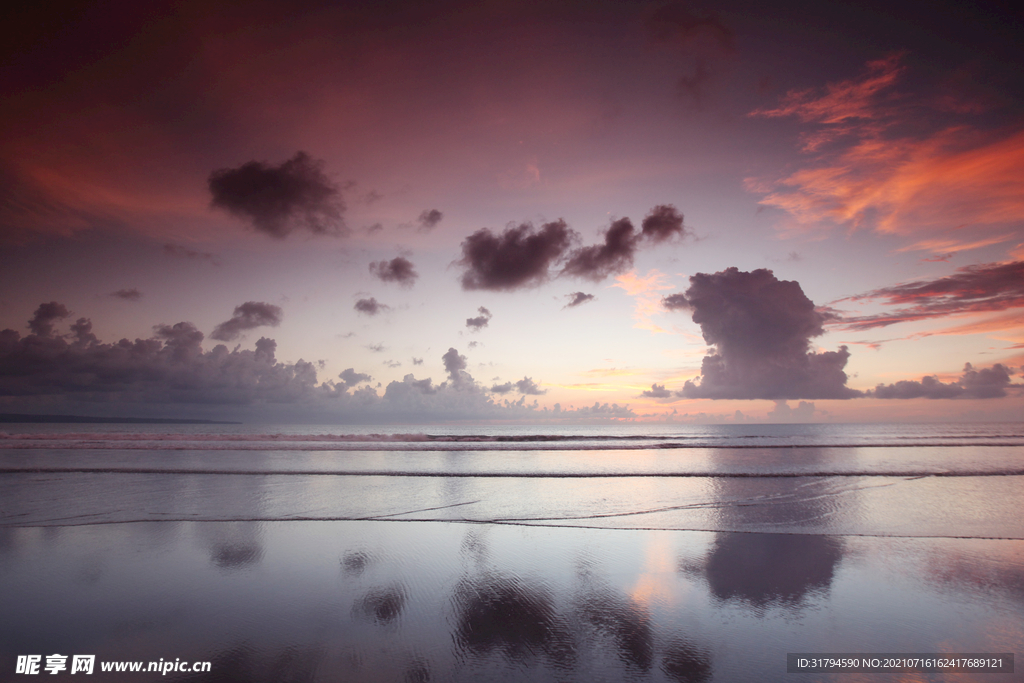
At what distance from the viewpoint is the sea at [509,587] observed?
148 inches

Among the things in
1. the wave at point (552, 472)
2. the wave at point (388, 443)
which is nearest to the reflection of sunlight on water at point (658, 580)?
the wave at point (552, 472)

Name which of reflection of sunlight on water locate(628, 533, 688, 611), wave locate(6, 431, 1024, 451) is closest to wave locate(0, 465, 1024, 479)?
reflection of sunlight on water locate(628, 533, 688, 611)

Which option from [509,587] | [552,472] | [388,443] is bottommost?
[388,443]

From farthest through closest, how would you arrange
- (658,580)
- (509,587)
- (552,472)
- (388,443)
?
1. (388,443)
2. (552,472)
3. (658,580)
4. (509,587)

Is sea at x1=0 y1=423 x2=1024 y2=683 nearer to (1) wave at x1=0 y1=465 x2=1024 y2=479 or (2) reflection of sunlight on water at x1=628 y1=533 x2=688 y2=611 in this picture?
(2) reflection of sunlight on water at x1=628 y1=533 x2=688 y2=611

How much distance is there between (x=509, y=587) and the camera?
5.39 meters

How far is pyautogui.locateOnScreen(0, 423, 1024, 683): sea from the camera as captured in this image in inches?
148

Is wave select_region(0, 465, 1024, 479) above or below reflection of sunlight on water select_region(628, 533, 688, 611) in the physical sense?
below

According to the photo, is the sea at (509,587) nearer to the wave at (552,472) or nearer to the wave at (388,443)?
the wave at (552,472)

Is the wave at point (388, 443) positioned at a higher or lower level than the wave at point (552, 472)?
lower

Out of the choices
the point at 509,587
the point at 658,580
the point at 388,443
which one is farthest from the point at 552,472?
the point at 388,443

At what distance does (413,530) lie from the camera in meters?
8.21

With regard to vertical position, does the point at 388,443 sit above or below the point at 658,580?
below

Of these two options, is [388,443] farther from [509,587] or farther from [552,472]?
[509,587]
